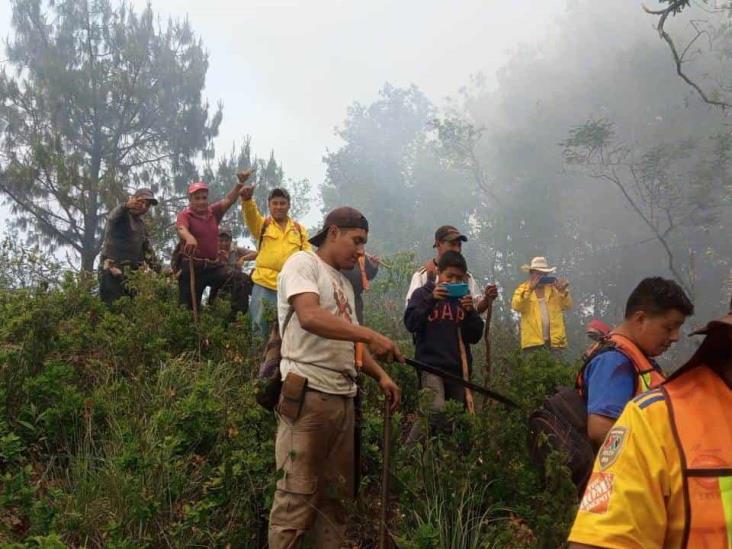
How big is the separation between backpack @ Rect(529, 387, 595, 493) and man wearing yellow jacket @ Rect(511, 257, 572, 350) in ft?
14.2

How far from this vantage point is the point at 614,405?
250 centimetres

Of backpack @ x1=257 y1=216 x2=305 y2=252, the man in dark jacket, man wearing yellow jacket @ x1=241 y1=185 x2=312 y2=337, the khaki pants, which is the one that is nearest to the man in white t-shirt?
the khaki pants

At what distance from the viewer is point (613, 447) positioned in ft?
4.61

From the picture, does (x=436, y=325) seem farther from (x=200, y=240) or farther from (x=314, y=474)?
(x=200, y=240)

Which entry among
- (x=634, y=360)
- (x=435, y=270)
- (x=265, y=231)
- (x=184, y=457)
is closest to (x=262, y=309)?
(x=265, y=231)

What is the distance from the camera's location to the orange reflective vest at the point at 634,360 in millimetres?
2553

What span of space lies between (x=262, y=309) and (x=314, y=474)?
116 inches

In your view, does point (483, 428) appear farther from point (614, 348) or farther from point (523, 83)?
point (523, 83)

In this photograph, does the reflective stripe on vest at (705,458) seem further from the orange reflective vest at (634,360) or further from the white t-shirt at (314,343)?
the white t-shirt at (314,343)

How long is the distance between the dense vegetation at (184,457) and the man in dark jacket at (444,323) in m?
0.27

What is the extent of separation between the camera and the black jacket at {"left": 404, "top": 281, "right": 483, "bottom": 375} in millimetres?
4730

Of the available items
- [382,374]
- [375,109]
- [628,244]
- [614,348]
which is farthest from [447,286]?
[375,109]

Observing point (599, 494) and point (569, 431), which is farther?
point (569, 431)

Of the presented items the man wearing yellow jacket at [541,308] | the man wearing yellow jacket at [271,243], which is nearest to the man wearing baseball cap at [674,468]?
the man wearing yellow jacket at [271,243]
